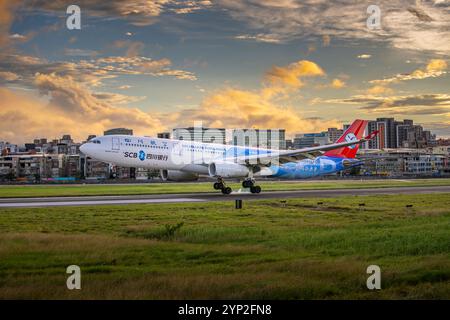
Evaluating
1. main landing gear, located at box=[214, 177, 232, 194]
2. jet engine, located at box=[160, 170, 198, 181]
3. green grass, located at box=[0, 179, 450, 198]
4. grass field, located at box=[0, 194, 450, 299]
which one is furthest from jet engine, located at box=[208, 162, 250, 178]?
grass field, located at box=[0, 194, 450, 299]

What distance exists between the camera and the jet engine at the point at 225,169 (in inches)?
1974

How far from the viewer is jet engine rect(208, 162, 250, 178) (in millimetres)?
50131

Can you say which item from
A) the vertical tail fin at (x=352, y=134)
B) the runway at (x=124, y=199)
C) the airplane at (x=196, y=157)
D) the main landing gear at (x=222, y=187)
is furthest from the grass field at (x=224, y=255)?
the vertical tail fin at (x=352, y=134)

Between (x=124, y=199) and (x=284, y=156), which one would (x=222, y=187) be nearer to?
(x=284, y=156)

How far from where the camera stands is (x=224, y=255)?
18.0 metres

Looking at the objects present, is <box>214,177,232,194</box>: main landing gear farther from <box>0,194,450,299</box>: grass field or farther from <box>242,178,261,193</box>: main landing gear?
<box>0,194,450,299</box>: grass field

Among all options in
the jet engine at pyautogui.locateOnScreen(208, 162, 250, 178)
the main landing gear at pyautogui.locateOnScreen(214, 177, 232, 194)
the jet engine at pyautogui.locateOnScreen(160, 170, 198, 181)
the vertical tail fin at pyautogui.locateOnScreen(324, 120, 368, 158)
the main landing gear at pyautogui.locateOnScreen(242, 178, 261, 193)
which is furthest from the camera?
the vertical tail fin at pyautogui.locateOnScreen(324, 120, 368, 158)

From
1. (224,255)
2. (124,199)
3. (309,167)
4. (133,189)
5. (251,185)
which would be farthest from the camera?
(133,189)

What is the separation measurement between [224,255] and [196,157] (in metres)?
34.4

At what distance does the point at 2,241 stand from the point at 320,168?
50991 mm

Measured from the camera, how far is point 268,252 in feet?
61.3

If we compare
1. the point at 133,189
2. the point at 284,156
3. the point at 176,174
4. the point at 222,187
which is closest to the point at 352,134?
the point at 284,156

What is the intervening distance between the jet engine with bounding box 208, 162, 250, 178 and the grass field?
17.9 m
